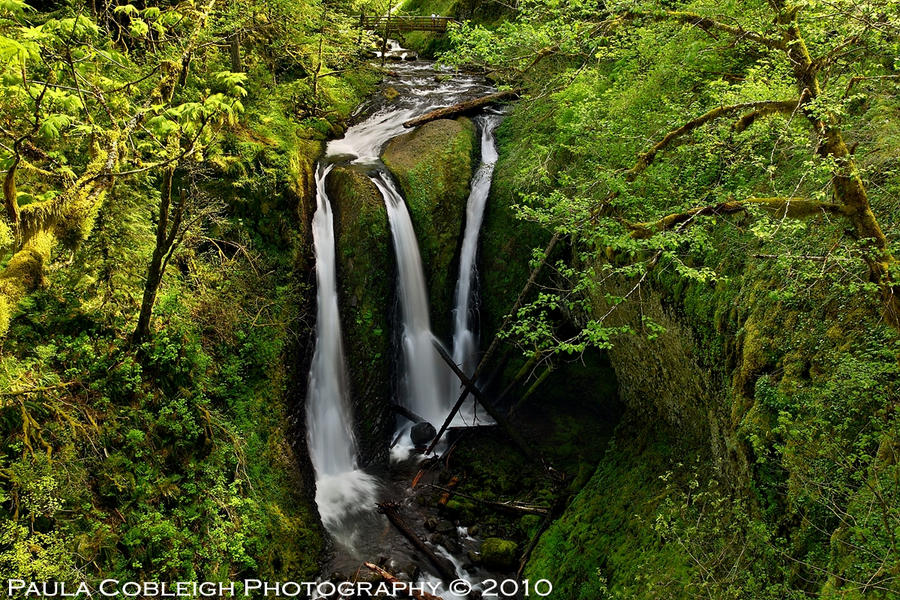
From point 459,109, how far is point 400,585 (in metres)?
Answer: 10.7

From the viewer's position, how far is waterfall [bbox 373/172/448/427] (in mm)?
10484

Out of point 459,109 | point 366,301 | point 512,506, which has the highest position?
point 459,109

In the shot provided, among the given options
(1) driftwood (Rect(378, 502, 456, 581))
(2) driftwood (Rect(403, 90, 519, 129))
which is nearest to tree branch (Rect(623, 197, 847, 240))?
(1) driftwood (Rect(378, 502, 456, 581))

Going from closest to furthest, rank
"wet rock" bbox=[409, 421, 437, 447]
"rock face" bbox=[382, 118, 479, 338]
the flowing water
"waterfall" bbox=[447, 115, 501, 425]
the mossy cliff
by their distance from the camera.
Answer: the mossy cliff
the flowing water
"wet rock" bbox=[409, 421, 437, 447]
"rock face" bbox=[382, 118, 479, 338]
"waterfall" bbox=[447, 115, 501, 425]

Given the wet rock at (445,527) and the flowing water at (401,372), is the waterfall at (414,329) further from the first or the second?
the wet rock at (445,527)

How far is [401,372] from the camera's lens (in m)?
10.4

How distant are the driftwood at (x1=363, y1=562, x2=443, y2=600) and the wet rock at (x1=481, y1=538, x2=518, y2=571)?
92cm

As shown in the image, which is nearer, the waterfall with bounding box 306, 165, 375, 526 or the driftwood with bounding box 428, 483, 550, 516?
the driftwood with bounding box 428, 483, 550, 516

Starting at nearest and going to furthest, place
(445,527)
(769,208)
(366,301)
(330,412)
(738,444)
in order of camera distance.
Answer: (769,208) → (738,444) → (445,527) → (330,412) → (366,301)

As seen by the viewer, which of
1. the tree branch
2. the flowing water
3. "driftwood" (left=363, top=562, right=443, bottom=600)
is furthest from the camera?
the flowing water

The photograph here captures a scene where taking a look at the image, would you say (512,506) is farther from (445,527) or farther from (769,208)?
(769,208)

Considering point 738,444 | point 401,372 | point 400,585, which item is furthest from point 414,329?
point 738,444

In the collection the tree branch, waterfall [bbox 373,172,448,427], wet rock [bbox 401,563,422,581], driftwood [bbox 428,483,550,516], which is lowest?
wet rock [bbox 401,563,422,581]

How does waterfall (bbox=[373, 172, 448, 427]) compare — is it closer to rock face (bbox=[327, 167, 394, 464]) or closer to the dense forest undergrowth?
rock face (bbox=[327, 167, 394, 464])
